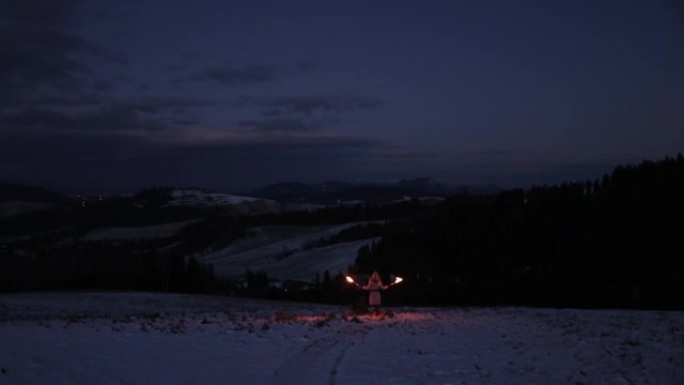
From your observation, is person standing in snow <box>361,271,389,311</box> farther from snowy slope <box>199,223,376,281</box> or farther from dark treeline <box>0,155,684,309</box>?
snowy slope <box>199,223,376,281</box>

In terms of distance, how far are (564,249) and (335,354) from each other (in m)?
81.4

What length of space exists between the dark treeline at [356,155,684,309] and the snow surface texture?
5094 cm

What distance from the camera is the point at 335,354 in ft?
57.1

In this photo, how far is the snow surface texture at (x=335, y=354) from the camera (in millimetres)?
13680

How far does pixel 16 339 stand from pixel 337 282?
85493mm

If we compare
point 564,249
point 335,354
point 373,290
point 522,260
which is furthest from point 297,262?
point 335,354

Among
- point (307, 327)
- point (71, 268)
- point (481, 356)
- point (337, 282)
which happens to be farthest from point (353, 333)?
point (71, 268)

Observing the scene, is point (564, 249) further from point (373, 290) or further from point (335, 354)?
point (335, 354)

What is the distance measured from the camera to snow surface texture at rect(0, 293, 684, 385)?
13680 millimetres

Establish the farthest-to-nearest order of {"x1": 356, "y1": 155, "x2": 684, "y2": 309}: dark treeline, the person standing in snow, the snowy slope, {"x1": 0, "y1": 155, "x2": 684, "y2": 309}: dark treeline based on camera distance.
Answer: the snowy slope < {"x1": 0, "y1": 155, "x2": 684, "y2": 309}: dark treeline < {"x1": 356, "y1": 155, "x2": 684, "y2": 309}: dark treeline < the person standing in snow

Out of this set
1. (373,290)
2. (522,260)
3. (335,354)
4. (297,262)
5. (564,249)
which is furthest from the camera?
(297,262)

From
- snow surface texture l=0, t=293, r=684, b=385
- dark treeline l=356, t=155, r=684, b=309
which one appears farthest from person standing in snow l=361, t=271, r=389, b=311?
dark treeline l=356, t=155, r=684, b=309

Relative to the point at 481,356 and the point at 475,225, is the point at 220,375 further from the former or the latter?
the point at 475,225

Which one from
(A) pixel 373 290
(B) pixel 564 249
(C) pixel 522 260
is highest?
(A) pixel 373 290
